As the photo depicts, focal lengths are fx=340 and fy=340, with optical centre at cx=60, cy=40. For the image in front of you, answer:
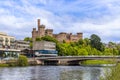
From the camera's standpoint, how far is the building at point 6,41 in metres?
166

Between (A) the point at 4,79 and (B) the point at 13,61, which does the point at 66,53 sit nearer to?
(B) the point at 13,61

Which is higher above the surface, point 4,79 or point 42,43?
point 42,43

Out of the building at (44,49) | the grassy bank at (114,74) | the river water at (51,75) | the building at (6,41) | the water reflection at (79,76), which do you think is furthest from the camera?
the building at (44,49)

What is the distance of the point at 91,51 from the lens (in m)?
188

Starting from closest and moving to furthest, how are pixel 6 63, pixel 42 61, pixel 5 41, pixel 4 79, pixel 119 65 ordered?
pixel 119 65 < pixel 4 79 < pixel 6 63 < pixel 42 61 < pixel 5 41

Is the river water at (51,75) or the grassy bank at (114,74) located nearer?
the grassy bank at (114,74)

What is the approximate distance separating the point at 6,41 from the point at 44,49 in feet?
68.2

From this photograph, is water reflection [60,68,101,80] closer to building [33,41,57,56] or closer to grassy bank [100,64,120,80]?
grassy bank [100,64,120,80]

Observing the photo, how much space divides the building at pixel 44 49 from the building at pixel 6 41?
12.9m

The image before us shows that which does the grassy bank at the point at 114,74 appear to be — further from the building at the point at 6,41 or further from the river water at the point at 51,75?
the building at the point at 6,41

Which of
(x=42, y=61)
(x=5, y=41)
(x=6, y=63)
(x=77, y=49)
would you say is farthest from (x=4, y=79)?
(x=77, y=49)

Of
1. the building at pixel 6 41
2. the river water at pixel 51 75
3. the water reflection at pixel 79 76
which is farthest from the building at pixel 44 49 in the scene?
the water reflection at pixel 79 76

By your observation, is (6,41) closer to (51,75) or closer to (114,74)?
(51,75)

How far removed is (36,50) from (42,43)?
5.02 metres
